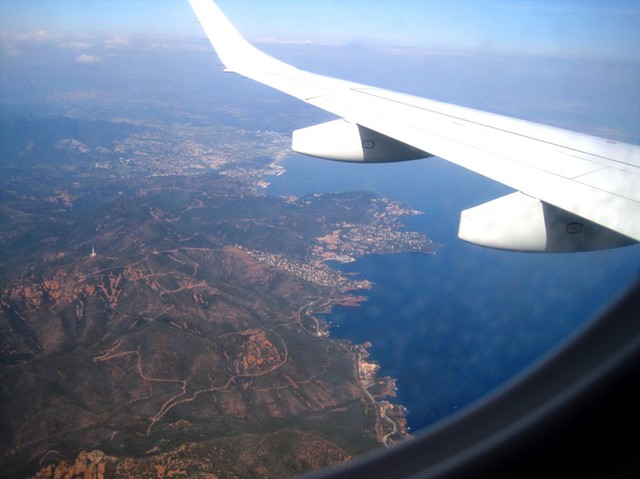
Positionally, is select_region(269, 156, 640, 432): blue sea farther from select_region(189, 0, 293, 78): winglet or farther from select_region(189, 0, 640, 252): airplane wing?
select_region(189, 0, 293, 78): winglet

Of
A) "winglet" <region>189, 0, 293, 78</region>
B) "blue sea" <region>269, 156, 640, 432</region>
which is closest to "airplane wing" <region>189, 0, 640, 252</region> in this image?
"blue sea" <region>269, 156, 640, 432</region>

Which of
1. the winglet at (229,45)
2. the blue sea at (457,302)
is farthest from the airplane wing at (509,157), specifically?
the winglet at (229,45)

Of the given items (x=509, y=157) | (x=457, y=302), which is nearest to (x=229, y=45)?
(x=509, y=157)

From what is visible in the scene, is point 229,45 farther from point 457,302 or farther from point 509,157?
point 457,302

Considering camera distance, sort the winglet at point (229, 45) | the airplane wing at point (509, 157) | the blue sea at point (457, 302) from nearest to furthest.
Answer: the blue sea at point (457, 302) → the airplane wing at point (509, 157) → the winglet at point (229, 45)

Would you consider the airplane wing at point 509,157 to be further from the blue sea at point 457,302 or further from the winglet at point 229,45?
the winglet at point 229,45

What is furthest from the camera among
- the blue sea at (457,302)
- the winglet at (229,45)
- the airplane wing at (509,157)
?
the winglet at (229,45)
